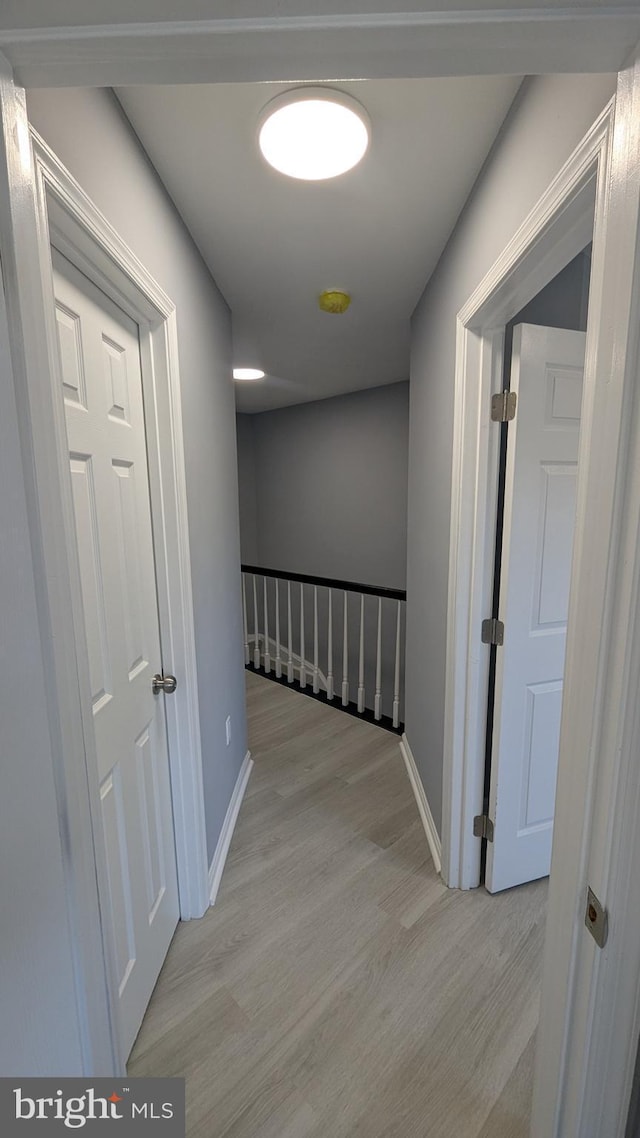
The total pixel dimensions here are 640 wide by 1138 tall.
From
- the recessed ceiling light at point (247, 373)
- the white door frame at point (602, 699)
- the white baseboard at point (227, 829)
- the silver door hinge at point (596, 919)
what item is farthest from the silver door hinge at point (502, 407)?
the recessed ceiling light at point (247, 373)

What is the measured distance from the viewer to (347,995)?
1.36 m

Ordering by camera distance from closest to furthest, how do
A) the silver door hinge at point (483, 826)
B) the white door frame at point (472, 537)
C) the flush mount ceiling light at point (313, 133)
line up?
1. the flush mount ceiling light at point (313, 133)
2. the white door frame at point (472, 537)
3. the silver door hinge at point (483, 826)

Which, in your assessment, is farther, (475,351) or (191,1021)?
(475,351)

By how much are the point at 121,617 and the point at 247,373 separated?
2.70 m

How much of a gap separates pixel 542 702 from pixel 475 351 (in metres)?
1.25

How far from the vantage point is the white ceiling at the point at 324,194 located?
1.06 meters

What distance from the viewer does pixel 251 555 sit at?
222 inches

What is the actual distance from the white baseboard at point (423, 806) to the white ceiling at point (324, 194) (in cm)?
234

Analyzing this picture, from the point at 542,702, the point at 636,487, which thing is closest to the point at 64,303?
the point at 636,487

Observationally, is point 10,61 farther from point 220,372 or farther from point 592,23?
point 220,372

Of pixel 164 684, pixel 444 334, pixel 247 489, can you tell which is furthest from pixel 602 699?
pixel 247 489

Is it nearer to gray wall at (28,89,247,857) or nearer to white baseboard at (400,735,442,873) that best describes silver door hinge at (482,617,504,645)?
white baseboard at (400,735,442,873)

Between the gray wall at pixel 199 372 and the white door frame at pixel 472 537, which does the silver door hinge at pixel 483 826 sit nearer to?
the white door frame at pixel 472 537

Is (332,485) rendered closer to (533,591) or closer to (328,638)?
(328,638)
